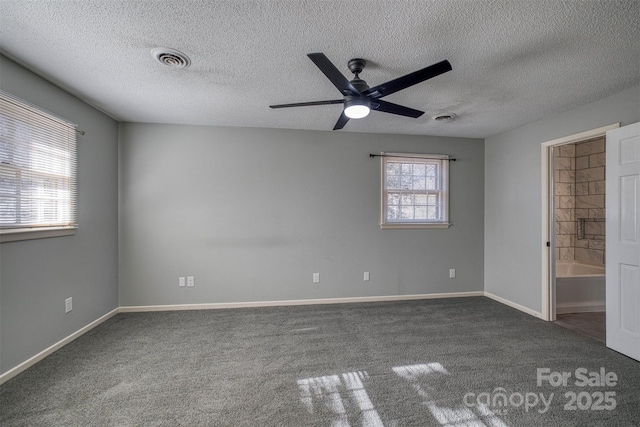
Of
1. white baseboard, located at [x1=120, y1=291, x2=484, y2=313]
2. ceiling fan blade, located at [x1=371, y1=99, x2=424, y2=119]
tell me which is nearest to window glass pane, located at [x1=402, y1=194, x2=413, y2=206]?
white baseboard, located at [x1=120, y1=291, x2=484, y2=313]

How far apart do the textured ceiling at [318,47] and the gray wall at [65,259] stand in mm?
226

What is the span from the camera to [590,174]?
14.9 ft

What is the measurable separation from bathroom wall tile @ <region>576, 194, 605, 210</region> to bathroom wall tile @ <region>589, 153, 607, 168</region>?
499 millimetres

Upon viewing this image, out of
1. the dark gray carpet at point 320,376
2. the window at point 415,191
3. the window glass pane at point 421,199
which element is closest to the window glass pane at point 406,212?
the window at point 415,191

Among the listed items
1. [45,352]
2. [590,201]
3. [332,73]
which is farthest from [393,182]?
[45,352]

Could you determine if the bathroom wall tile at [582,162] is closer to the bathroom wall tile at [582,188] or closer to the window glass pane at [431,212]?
the bathroom wall tile at [582,188]

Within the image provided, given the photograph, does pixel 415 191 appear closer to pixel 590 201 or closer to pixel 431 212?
pixel 431 212

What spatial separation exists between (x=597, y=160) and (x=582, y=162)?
24 cm

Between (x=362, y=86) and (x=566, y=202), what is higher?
(x=362, y=86)

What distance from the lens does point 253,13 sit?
1624 millimetres

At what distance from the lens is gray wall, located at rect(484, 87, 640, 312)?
10.4ft

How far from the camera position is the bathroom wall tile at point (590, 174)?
439 cm

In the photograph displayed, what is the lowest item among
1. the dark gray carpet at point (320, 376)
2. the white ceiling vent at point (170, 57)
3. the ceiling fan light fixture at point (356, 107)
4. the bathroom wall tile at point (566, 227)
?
the dark gray carpet at point (320, 376)

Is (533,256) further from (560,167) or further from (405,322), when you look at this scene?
(560,167)
